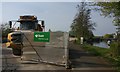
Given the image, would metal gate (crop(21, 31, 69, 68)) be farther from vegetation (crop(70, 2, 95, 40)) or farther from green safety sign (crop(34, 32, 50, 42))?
vegetation (crop(70, 2, 95, 40))

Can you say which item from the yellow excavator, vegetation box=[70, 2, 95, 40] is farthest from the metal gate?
vegetation box=[70, 2, 95, 40]

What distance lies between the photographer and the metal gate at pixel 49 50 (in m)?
17.2

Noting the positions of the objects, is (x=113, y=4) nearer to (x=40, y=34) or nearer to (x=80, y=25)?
(x=40, y=34)

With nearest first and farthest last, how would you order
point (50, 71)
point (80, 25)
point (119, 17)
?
point (50, 71)
point (119, 17)
point (80, 25)

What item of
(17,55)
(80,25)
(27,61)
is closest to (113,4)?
(27,61)

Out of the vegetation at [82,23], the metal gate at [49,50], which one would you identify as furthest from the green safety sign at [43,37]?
the vegetation at [82,23]

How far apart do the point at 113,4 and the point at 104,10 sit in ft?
5.33

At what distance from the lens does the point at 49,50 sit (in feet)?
58.5

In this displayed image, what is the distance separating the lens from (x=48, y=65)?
54.0 ft

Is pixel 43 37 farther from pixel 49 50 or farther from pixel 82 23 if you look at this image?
pixel 82 23

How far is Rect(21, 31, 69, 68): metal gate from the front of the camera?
17.2 m

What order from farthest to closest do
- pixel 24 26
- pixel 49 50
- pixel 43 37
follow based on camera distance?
pixel 24 26, pixel 49 50, pixel 43 37

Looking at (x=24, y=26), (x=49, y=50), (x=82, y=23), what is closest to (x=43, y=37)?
(x=49, y=50)

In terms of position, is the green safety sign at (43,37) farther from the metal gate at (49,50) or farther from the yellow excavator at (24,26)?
the yellow excavator at (24,26)
